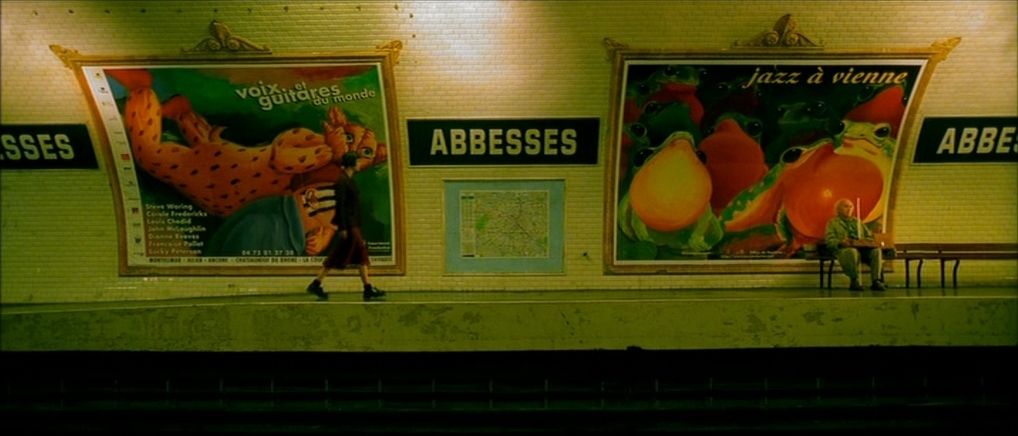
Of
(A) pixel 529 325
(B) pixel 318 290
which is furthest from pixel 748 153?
(B) pixel 318 290

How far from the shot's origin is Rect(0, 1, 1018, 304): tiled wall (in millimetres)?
7754

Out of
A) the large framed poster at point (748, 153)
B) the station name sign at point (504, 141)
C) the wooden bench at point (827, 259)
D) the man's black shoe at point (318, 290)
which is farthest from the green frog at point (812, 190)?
the man's black shoe at point (318, 290)

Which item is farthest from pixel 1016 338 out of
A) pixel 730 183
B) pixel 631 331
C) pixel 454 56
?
pixel 454 56

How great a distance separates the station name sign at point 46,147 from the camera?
316 inches

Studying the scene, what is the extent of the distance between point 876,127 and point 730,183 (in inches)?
63.5

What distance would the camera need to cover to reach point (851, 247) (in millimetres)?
7910

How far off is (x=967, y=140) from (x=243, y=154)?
296 inches

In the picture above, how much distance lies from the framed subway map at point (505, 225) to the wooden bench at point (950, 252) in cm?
362

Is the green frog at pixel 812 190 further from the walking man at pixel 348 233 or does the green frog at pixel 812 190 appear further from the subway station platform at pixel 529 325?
the walking man at pixel 348 233

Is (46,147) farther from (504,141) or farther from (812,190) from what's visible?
(812,190)

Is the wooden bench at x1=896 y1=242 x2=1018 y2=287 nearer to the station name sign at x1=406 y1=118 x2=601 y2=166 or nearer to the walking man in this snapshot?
the station name sign at x1=406 y1=118 x2=601 y2=166

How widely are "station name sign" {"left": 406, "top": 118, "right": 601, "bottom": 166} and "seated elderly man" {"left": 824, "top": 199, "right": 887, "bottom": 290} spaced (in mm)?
2556

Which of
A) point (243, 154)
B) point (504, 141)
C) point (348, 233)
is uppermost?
point (504, 141)

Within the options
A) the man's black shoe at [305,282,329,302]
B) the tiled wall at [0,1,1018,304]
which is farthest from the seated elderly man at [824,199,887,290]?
the man's black shoe at [305,282,329,302]
